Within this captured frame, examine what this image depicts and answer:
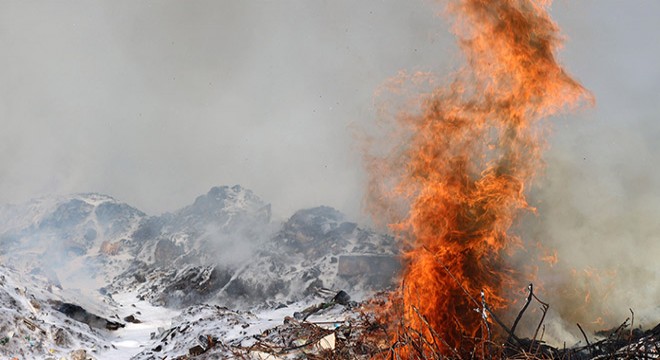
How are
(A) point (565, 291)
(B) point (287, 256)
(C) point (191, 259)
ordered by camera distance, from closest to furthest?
(A) point (565, 291) → (B) point (287, 256) → (C) point (191, 259)

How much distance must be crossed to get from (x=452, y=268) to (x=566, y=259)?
1279 cm

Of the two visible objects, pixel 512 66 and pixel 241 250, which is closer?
pixel 512 66

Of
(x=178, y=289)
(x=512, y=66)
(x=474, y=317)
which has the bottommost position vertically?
(x=178, y=289)

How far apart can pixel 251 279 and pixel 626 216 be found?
266 ft

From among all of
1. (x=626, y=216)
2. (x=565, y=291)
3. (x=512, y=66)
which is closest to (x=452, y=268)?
(x=512, y=66)

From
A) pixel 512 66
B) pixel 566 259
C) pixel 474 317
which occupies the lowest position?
pixel 474 317

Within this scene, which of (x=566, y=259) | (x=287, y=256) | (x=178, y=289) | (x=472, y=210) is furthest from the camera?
(x=287, y=256)

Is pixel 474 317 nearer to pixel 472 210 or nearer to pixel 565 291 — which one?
pixel 472 210

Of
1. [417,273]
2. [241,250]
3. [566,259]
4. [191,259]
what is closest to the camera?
[417,273]

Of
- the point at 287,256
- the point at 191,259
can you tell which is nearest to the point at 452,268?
the point at 287,256

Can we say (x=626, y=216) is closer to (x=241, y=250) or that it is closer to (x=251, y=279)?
(x=251, y=279)

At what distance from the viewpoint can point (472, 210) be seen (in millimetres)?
10453

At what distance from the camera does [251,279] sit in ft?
294

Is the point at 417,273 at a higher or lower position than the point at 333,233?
lower
